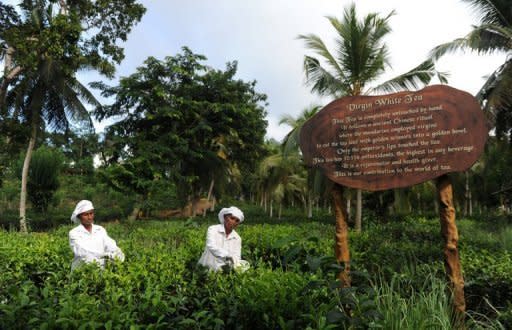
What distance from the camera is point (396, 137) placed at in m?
4.39

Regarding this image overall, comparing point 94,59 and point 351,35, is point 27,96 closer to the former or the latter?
point 94,59

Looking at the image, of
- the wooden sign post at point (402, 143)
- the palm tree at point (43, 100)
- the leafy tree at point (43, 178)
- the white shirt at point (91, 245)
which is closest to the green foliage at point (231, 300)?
the white shirt at point (91, 245)

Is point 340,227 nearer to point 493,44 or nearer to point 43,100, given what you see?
point 493,44

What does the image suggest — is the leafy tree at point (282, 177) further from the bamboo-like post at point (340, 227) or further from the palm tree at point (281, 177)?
the bamboo-like post at point (340, 227)

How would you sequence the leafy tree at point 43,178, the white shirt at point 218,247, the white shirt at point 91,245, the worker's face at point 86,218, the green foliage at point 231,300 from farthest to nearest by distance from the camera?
the leafy tree at point 43,178 < the worker's face at point 86,218 < the white shirt at point 91,245 < the white shirt at point 218,247 < the green foliage at point 231,300

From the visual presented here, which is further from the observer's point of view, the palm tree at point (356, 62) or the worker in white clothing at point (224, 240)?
the palm tree at point (356, 62)

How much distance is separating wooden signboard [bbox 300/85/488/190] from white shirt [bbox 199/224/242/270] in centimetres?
124

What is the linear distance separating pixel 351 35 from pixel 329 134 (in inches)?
377

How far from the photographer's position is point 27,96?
1916 cm

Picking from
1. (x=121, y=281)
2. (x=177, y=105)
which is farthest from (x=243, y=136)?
(x=121, y=281)

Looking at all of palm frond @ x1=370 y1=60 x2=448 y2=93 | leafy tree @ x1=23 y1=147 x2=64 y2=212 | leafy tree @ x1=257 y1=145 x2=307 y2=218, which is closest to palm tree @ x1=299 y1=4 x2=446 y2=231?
palm frond @ x1=370 y1=60 x2=448 y2=93

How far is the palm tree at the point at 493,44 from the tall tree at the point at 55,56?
37.3 ft

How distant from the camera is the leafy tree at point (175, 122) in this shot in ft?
58.9

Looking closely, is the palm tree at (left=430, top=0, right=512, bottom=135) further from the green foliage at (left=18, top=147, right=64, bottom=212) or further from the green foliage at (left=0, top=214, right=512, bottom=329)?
the green foliage at (left=18, top=147, right=64, bottom=212)
